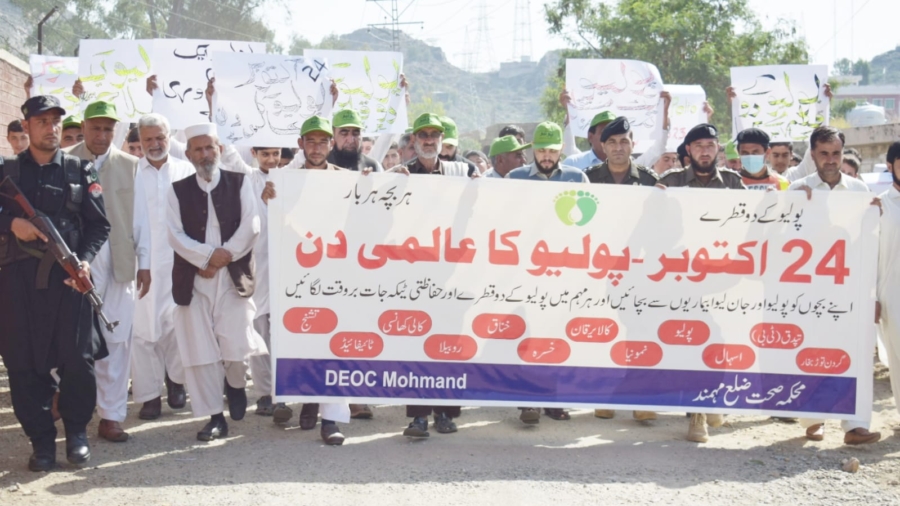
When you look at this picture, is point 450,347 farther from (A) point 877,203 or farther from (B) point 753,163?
(B) point 753,163

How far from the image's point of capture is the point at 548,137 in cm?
695

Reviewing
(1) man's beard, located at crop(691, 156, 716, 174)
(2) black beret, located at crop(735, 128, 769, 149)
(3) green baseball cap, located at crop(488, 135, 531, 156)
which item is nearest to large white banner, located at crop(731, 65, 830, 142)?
(2) black beret, located at crop(735, 128, 769, 149)

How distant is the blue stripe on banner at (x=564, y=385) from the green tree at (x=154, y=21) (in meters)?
48.4

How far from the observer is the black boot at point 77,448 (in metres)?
5.67

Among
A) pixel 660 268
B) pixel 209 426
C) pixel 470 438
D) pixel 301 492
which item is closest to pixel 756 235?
pixel 660 268

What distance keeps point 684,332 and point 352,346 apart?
77.6 inches

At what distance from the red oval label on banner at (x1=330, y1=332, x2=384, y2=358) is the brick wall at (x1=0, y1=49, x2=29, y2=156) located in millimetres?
7757

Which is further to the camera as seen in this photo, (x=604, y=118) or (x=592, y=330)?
(x=604, y=118)

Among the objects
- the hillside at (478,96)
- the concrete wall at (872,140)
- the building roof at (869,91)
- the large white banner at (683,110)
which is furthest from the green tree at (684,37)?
the hillside at (478,96)

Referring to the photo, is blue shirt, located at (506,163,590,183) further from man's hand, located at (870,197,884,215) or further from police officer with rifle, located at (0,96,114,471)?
police officer with rifle, located at (0,96,114,471)

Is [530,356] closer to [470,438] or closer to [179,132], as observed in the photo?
[470,438]

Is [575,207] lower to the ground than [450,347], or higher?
higher

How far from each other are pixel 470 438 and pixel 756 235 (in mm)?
2138

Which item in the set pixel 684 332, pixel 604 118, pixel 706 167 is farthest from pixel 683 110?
pixel 684 332
